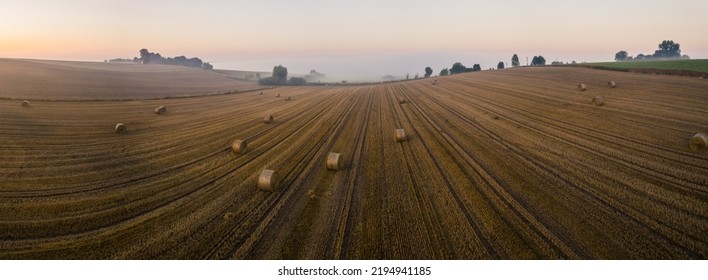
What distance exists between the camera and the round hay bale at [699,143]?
7.71 metres

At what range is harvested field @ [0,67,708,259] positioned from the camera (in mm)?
4762

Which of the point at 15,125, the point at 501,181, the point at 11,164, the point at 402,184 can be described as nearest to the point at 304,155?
the point at 402,184

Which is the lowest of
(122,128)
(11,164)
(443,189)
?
(443,189)

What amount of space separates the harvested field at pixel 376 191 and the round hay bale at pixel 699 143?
13.3 inches

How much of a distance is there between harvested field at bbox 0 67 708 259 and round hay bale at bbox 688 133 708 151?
0.34 metres

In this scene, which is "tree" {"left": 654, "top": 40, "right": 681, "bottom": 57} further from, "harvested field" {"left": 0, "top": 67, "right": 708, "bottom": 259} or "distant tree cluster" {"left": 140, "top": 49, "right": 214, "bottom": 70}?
"distant tree cluster" {"left": 140, "top": 49, "right": 214, "bottom": 70}

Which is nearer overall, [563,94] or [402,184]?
[402,184]

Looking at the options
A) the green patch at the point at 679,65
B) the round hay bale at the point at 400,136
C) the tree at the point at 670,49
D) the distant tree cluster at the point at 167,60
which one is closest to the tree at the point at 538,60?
the tree at the point at 670,49

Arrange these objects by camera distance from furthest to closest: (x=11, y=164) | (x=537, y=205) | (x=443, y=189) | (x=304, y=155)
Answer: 1. (x=304, y=155)
2. (x=11, y=164)
3. (x=443, y=189)
4. (x=537, y=205)

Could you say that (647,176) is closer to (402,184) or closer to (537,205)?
(537,205)

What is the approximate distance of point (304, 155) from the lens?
9.64 metres

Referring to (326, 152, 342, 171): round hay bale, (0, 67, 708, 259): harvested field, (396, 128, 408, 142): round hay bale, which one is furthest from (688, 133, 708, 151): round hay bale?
(326, 152, 342, 171): round hay bale

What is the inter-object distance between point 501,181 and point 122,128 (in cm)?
1657

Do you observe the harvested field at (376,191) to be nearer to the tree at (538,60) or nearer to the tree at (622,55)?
the tree at (538,60)
